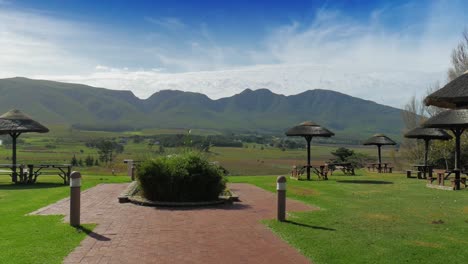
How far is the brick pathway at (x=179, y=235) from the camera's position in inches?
258

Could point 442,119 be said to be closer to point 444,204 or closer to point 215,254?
point 444,204

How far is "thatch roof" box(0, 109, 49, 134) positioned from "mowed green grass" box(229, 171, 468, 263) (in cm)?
1105

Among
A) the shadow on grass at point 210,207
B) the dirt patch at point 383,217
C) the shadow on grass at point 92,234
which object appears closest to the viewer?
the shadow on grass at point 92,234

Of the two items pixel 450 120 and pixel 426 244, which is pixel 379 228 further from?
pixel 450 120

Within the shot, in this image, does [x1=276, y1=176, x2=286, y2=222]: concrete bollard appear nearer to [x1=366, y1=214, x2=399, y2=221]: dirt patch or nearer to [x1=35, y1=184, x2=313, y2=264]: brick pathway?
[x1=35, y1=184, x2=313, y2=264]: brick pathway

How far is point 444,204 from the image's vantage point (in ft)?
41.0

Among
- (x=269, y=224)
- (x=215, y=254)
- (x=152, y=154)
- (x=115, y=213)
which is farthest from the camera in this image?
(x=152, y=154)

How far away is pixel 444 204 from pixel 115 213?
27.8 ft

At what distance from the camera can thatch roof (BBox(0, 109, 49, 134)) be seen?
18723mm

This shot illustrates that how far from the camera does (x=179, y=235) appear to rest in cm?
804

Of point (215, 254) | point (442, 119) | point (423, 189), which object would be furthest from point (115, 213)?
point (442, 119)

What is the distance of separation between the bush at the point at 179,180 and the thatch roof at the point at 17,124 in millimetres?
8859

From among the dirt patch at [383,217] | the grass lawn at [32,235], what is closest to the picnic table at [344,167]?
the dirt patch at [383,217]

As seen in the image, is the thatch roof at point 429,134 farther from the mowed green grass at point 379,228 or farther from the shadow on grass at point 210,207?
the shadow on grass at point 210,207
